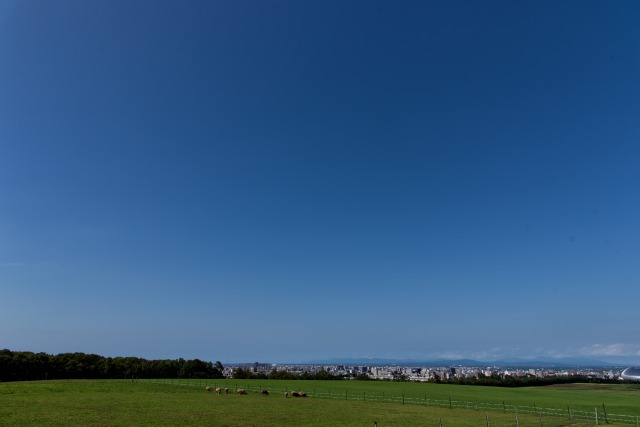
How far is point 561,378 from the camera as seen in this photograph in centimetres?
12106

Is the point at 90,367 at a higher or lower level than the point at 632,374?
lower

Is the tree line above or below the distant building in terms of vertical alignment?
below

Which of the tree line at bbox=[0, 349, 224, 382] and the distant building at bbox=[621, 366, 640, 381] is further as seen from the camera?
the tree line at bbox=[0, 349, 224, 382]

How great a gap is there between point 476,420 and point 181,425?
82.5ft

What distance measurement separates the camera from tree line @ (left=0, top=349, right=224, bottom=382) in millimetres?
92250

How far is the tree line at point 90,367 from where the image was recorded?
3632 inches

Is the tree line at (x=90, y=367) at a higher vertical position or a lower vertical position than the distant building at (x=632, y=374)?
lower

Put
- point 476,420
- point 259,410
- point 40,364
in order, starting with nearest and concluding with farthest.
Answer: point 476,420, point 259,410, point 40,364

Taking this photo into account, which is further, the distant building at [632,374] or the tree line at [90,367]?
the tree line at [90,367]

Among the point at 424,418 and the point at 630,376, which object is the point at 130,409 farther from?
the point at 630,376

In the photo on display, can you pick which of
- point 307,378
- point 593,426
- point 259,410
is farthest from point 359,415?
point 307,378

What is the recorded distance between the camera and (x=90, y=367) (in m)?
103

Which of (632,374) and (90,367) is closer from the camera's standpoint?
(632,374)

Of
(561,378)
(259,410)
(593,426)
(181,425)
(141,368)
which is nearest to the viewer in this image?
(181,425)
